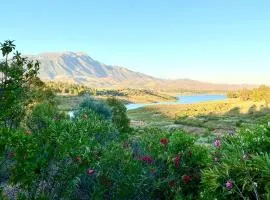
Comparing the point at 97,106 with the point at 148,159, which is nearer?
the point at 148,159

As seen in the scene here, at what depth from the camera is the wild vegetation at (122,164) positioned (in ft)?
45.2

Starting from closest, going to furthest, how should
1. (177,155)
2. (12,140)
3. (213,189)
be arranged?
(12,140) → (213,189) → (177,155)

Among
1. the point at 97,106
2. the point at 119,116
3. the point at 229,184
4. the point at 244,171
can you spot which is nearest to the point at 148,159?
A: the point at 229,184

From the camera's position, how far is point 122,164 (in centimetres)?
1955

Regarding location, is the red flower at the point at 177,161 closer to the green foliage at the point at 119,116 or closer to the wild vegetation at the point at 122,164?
the wild vegetation at the point at 122,164

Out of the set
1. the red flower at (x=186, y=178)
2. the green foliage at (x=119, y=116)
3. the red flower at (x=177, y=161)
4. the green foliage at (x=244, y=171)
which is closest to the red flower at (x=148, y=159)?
the red flower at (x=177, y=161)

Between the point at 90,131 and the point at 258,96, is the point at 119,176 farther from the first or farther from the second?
the point at 258,96

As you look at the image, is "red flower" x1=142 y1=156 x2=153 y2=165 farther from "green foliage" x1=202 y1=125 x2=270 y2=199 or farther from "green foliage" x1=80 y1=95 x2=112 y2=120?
"green foliage" x1=80 y1=95 x2=112 y2=120

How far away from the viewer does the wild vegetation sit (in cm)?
1377

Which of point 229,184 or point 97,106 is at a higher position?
point 97,106

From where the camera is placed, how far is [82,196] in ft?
71.5

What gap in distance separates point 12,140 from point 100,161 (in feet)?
24.6

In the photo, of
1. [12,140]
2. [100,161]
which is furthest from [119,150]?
[12,140]

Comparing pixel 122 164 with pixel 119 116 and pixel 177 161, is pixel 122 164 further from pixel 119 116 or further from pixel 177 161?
pixel 119 116
